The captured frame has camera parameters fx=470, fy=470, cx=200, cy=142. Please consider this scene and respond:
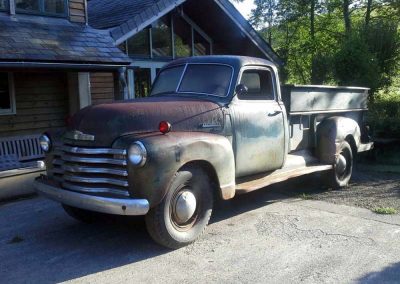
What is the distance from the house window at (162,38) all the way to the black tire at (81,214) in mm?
8518

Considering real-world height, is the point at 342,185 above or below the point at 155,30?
below

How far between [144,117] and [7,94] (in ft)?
22.4

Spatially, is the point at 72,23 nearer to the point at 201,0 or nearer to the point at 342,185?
the point at 201,0

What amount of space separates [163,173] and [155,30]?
9.97 meters

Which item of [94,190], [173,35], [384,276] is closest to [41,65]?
[94,190]

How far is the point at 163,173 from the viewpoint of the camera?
4.47 metres

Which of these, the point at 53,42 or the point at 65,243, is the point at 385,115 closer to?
the point at 53,42

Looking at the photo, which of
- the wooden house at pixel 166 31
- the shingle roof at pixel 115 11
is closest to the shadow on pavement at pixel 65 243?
the wooden house at pixel 166 31

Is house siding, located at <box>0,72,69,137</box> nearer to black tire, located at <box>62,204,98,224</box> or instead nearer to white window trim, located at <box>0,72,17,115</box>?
white window trim, located at <box>0,72,17,115</box>

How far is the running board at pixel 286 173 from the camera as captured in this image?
563 centimetres

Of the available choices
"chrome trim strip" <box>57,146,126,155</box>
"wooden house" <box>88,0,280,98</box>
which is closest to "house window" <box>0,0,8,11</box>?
"wooden house" <box>88,0,280,98</box>

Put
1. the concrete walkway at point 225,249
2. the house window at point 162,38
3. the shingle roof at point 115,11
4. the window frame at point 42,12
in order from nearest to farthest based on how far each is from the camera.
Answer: the concrete walkway at point 225,249, the window frame at point 42,12, the shingle roof at point 115,11, the house window at point 162,38

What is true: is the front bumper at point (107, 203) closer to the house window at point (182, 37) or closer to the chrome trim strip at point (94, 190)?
the chrome trim strip at point (94, 190)

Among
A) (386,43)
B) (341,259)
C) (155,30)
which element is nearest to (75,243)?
(341,259)
